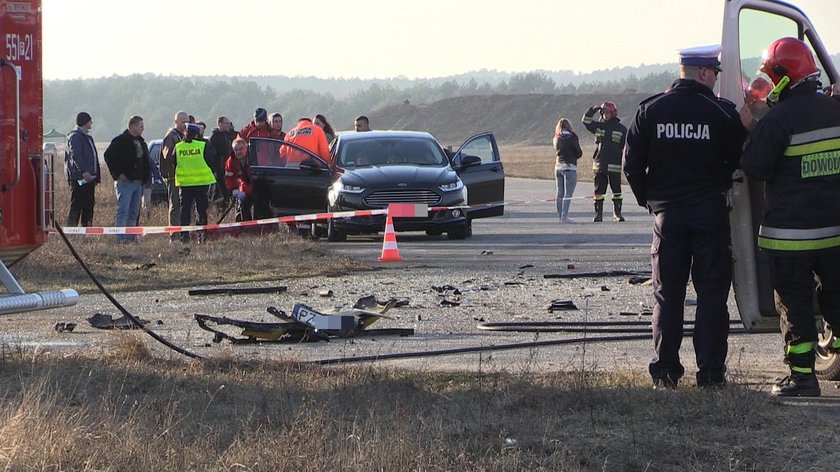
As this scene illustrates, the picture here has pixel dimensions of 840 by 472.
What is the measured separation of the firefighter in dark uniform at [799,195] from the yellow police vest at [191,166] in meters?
12.7

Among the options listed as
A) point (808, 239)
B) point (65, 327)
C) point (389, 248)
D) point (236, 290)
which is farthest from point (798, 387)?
point (389, 248)

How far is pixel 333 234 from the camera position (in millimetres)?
19344

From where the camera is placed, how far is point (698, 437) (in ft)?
21.6

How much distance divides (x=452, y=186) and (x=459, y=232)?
72cm

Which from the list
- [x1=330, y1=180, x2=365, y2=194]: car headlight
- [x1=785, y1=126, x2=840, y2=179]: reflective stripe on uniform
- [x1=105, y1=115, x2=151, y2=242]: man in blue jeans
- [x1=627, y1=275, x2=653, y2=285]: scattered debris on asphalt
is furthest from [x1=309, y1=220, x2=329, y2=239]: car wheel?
[x1=785, y1=126, x2=840, y2=179]: reflective stripe on uniform

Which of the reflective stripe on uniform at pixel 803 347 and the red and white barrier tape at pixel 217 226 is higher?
the reflective stripe on uniform at pixel 803 347

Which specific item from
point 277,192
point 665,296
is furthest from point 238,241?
point 665,296

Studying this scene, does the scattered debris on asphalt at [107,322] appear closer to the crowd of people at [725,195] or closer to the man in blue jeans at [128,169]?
the crowd of people at [725,195]

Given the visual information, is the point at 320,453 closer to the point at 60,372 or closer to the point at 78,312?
the point at 60,372

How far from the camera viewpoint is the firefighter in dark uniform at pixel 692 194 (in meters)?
7.76

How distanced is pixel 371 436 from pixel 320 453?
42 centimetres

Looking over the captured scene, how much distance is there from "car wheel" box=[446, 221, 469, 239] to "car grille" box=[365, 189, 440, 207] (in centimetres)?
64

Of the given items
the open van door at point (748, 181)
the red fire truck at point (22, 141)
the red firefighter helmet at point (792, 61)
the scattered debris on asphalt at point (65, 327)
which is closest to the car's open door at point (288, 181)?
the scattered debris on asphalt at point (65, 327)

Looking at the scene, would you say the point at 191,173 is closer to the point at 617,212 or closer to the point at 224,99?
the point at 617,212
